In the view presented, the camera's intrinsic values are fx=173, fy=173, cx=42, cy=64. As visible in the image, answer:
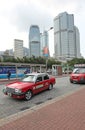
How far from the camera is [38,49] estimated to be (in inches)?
4843

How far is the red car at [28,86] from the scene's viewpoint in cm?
930

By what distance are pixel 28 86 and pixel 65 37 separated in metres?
120

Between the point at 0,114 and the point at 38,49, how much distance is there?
11684cm

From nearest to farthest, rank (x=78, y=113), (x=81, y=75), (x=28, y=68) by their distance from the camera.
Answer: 1. (x=78, y=113)
2. (x=81, y=75)
3. (x=28, y=68)

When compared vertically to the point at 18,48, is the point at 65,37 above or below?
above

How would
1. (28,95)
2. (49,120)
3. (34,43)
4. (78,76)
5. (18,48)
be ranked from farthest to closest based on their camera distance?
(18,48)
(34,43)
(78,76)
(28,95)
(49,120)

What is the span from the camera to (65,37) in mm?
127000

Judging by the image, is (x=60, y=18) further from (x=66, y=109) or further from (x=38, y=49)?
(x=66, y=109)

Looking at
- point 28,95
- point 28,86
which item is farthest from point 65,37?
point 28,95

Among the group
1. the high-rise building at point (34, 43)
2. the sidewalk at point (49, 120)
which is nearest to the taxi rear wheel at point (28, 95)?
the sidewalk at point (49, 120)

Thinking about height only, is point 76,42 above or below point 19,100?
above

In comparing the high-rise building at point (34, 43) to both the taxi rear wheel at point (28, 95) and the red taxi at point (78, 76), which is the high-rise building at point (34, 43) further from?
the taxi rear wheel at point (28, 95)

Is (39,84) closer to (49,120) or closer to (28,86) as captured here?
(28,86)

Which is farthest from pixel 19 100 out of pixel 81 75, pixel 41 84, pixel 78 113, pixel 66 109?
pixel 81 75
